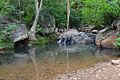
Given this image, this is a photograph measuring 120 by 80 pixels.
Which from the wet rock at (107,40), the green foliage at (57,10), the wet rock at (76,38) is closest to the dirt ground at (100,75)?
the wet rock at (107,40)

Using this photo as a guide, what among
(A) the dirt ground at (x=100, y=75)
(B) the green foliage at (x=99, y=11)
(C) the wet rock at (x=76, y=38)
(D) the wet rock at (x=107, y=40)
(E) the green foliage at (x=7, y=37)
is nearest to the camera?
(A) the dirt ground at (x=100, y=75)

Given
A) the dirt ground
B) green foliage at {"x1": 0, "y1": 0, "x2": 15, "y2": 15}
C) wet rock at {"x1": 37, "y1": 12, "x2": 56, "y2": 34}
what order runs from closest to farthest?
1. the dirt ground
2. green foliage at {"x1": 0, "y1": 0, "x2": 15, "y2": 15}
3. wet rock at {"x1": 37, "y1": 12, "x2": 56, "y2": 34}

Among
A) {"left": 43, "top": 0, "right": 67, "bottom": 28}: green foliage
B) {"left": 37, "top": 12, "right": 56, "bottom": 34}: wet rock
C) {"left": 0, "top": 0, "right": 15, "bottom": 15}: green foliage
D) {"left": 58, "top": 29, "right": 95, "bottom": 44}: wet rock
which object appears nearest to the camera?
{"left": 0, "top": 0, "right": 15, "bottom": 15}: green foliage

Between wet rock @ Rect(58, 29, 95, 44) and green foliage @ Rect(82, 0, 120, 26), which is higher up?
green foliage @ Rect(82, 0, 120, 26)

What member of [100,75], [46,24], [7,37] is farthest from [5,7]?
[100,75]

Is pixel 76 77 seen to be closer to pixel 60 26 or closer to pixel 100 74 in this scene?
pixel 100 74

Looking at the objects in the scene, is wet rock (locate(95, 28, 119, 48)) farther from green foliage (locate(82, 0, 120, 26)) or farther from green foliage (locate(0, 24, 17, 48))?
green foliage (locate(0, 24, 17, 48))

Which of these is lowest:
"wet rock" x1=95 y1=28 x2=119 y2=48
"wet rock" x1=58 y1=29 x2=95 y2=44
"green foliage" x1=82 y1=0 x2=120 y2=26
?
"wet rock" x1=58 y1=29 x2=95 y2=44

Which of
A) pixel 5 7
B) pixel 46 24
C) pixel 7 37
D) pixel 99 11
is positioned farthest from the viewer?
pixel 99 11

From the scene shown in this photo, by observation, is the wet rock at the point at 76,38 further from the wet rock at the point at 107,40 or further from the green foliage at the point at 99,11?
the green foliage at the point at 99,11

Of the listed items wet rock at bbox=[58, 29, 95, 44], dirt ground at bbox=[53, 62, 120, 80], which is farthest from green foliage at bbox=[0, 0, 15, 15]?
dirt ground at bbox=[53, 62, 120, 80]

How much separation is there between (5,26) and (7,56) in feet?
16.7

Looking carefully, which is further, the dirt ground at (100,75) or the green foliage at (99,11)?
the green foliage at (99,11)

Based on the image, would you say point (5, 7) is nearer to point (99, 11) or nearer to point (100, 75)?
point (99, 11)
